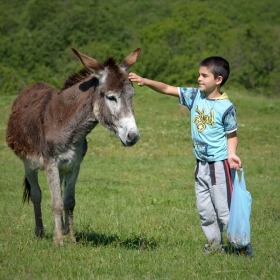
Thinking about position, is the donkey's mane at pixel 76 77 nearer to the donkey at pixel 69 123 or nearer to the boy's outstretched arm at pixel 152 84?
the donkey at pixel 69 123

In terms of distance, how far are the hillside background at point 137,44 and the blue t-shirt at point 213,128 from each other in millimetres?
39144

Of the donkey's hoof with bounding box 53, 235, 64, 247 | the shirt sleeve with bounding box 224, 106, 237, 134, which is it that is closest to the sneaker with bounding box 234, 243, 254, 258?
the shirt sleeve with bounding box 224, 106, 237, 134

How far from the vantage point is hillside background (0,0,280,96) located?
55.6m

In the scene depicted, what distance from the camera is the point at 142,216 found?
8.77 meters

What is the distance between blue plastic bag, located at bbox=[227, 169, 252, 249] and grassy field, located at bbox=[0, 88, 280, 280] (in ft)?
0.70

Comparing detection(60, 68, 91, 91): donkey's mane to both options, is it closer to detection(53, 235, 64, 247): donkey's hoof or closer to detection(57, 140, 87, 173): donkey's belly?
detection(57, 140, 87, 173): donkey's belly

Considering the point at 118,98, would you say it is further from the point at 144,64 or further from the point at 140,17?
the point at 140,17

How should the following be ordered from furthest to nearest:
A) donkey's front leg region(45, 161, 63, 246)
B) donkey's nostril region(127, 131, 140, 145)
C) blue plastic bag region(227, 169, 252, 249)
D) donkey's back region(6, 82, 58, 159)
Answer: donkey's back region(6, 82, 58, 159) < donkey's front leg region(45, 161, 63, 246) < donkey's nostril region(127, 131, 140, 145) < blue plastic bag region(227, 169, 252, 249)

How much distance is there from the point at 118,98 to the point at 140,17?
7775 centimetres

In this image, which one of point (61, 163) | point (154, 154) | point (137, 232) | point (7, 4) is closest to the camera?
point (61, 163)

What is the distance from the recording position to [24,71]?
5900 centimetres

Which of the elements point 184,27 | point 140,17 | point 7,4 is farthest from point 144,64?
point 7,4

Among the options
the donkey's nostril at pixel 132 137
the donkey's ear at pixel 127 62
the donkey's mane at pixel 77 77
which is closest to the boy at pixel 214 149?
the donkey's nostril at pixel 132 137

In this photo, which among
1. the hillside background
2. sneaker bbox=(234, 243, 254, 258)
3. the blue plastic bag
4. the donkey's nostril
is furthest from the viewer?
the hillside background
